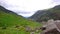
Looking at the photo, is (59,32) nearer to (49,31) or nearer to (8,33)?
(49,31)

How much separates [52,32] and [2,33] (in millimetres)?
13223

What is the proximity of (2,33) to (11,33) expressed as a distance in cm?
249

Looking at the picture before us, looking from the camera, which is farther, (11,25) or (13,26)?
(11,25)

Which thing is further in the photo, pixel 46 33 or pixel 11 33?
pixel 11 33

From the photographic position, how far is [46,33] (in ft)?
133

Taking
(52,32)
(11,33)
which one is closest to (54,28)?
(52,32)

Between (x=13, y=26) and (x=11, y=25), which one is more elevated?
(x=13, y=26)

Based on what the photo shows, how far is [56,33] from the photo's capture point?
41.0 m

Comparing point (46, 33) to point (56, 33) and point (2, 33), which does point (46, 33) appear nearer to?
point (56, 33)

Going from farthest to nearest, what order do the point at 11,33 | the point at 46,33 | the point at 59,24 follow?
the point at 59,24 < the point at 11,33 < the point at 46,33

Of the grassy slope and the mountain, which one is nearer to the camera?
the grassy slope

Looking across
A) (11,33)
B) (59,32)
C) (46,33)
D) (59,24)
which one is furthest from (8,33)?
(59,24)

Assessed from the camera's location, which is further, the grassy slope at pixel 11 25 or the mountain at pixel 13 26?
the mountain at pixel 13 26

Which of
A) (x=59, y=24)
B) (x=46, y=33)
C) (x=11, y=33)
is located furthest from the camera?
(x=59, y=24)
